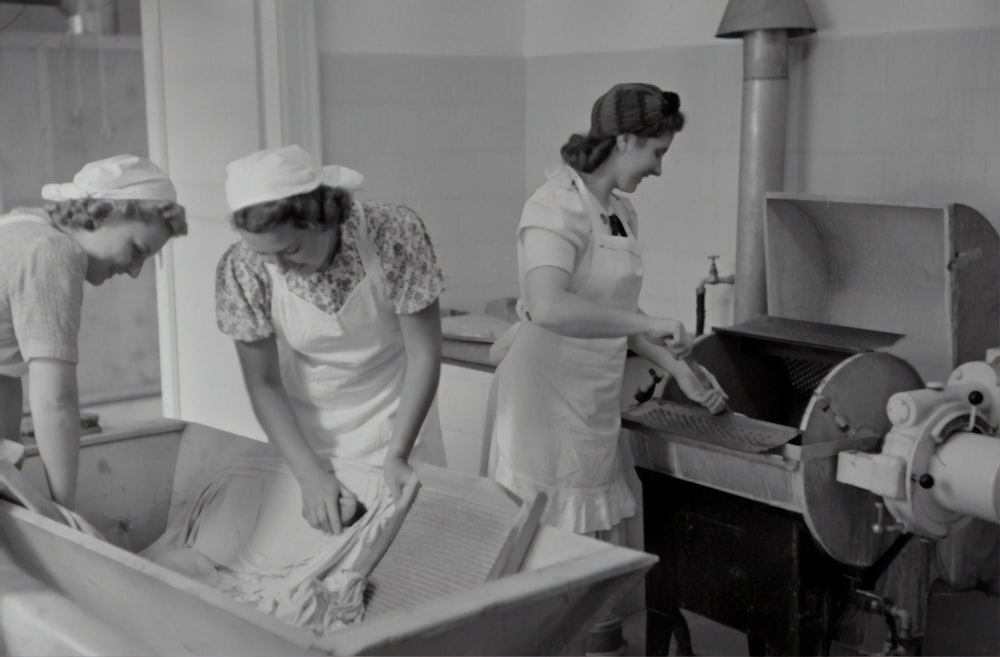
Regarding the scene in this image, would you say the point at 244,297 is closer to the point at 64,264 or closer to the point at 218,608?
the point at 64,264

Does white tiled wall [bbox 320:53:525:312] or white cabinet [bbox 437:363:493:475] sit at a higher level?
white tiled wall [bbox 320:53:525:312]

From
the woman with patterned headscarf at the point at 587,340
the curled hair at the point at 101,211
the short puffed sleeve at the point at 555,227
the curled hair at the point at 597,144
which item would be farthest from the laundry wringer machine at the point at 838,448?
the curled hair at the point at 101,211

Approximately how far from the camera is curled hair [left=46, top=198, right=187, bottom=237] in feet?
7.47

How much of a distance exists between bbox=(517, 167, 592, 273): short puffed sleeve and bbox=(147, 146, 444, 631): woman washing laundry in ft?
0.94

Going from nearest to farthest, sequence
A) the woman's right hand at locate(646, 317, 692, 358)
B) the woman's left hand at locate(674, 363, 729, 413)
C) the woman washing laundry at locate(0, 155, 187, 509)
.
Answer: the woman washing laundry at locate(0, 155, 187, 509)
the woman's right hand at locate(646, 317, 692, 358)
the woman's left hand at locate(674, 363, 729, 413)

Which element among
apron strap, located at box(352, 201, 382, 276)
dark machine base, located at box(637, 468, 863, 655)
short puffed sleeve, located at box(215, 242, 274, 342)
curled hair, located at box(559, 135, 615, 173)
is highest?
curled hair, located at box(559, 135, 615, 173)

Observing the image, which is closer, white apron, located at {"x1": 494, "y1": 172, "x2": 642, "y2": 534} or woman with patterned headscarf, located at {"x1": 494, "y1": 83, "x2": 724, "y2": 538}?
woman with patterned headscarf, located at {"x1": 494, "y1": 83, "x2": 724, "y2": 538}

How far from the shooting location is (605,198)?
9.44ft

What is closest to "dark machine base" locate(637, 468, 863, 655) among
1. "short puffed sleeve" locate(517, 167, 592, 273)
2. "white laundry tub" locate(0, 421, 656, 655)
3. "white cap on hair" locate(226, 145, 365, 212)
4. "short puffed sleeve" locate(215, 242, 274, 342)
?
"short puffed sleeve" locate(517, 167, 592, 273)

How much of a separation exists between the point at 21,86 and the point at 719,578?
348 cm

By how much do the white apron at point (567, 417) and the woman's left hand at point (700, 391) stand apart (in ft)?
0.57

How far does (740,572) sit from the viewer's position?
2.95 meters

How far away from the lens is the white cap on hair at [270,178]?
7.32 feet

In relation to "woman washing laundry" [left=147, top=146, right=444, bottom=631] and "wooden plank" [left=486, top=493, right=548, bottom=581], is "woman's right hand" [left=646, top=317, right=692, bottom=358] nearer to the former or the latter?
"woman washing laundry" [left=147, top=146, right=444, bottom=631]
